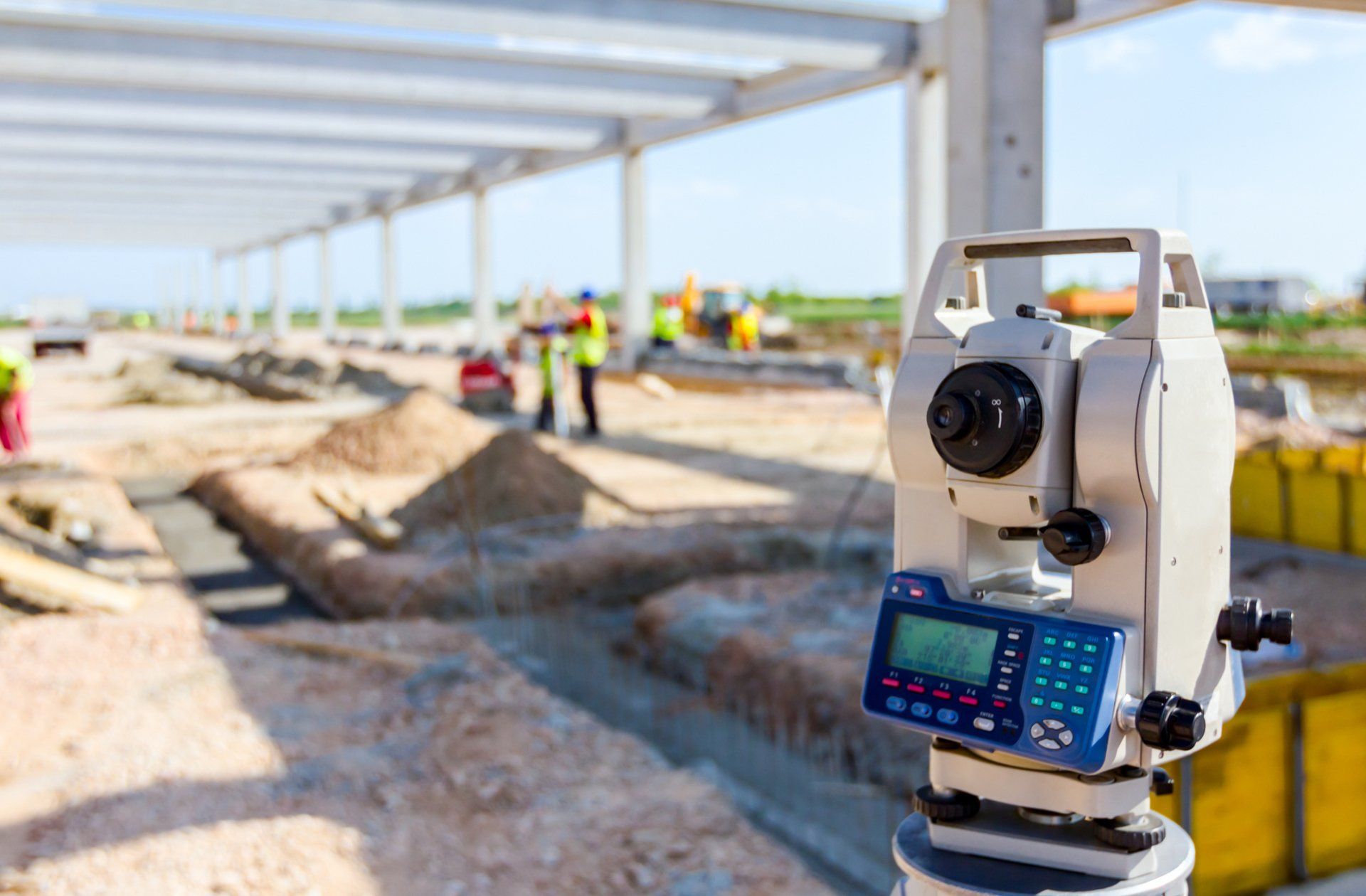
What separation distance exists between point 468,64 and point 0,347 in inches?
233

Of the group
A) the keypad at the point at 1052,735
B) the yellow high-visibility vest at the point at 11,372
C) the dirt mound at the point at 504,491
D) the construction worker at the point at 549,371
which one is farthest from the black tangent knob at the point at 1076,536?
the yellow high-visibility vest at the point at 11,372

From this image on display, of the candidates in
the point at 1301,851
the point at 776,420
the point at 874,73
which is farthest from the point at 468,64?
the point at 1301,851

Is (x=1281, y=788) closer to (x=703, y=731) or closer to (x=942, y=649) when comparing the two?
Answer: (x=942, y=649)

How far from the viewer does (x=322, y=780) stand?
4414mm

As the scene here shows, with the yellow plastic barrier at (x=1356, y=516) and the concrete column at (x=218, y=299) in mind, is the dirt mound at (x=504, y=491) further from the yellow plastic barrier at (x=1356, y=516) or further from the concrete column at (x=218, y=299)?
the concrete column at (x=218, y=299)

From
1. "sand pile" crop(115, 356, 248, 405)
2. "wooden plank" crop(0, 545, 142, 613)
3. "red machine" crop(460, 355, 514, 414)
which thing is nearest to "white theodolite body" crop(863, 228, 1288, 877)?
"wooden plank" crop(0, 545, 142, 613)

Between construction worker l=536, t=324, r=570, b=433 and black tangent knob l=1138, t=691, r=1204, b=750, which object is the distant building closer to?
construction worker l=536, t=324, r=570, b=433

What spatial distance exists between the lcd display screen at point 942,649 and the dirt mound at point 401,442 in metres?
9.56

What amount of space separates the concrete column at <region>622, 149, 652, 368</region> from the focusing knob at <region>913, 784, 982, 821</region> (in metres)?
18.7

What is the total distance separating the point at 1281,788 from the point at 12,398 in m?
12.3

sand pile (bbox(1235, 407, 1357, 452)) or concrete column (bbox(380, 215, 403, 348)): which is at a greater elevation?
concrete column (bbox(380, 215, 403, 348))

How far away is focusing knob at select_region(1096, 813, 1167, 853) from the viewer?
5.57 ft

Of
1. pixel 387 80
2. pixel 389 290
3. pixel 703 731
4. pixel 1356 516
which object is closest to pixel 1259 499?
pixel 1356 516

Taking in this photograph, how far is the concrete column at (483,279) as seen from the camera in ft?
83.9
